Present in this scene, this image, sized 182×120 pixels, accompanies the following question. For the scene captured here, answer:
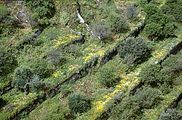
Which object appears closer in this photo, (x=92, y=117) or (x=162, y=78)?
(x=92, y=117)

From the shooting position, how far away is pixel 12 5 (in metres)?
40.6

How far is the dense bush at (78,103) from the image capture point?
30.0m

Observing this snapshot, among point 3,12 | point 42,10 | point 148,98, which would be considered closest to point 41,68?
point 42,10

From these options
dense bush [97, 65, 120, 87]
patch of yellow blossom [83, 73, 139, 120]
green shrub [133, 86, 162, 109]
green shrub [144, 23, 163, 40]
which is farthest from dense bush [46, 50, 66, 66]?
green shrub [144, 23, 163, 40]

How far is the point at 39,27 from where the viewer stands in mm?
38438

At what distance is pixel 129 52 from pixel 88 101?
18.2ft

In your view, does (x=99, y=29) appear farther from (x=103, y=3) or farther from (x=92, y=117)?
(x=92, y=117)

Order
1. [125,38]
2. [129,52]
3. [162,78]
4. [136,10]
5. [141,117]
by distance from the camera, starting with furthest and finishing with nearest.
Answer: [136,10] → [125,38] → [129,52] → [162,78] → [141,117]

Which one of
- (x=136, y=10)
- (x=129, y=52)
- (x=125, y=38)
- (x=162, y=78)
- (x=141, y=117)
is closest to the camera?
(x=141, y=117)

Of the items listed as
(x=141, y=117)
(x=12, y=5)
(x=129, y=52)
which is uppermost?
(x=12, y=5)

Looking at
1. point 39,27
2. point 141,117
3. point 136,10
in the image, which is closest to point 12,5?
point 39,27

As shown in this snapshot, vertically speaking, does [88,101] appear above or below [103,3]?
below

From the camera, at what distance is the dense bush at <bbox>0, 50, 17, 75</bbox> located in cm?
3384

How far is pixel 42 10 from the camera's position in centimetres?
3903
